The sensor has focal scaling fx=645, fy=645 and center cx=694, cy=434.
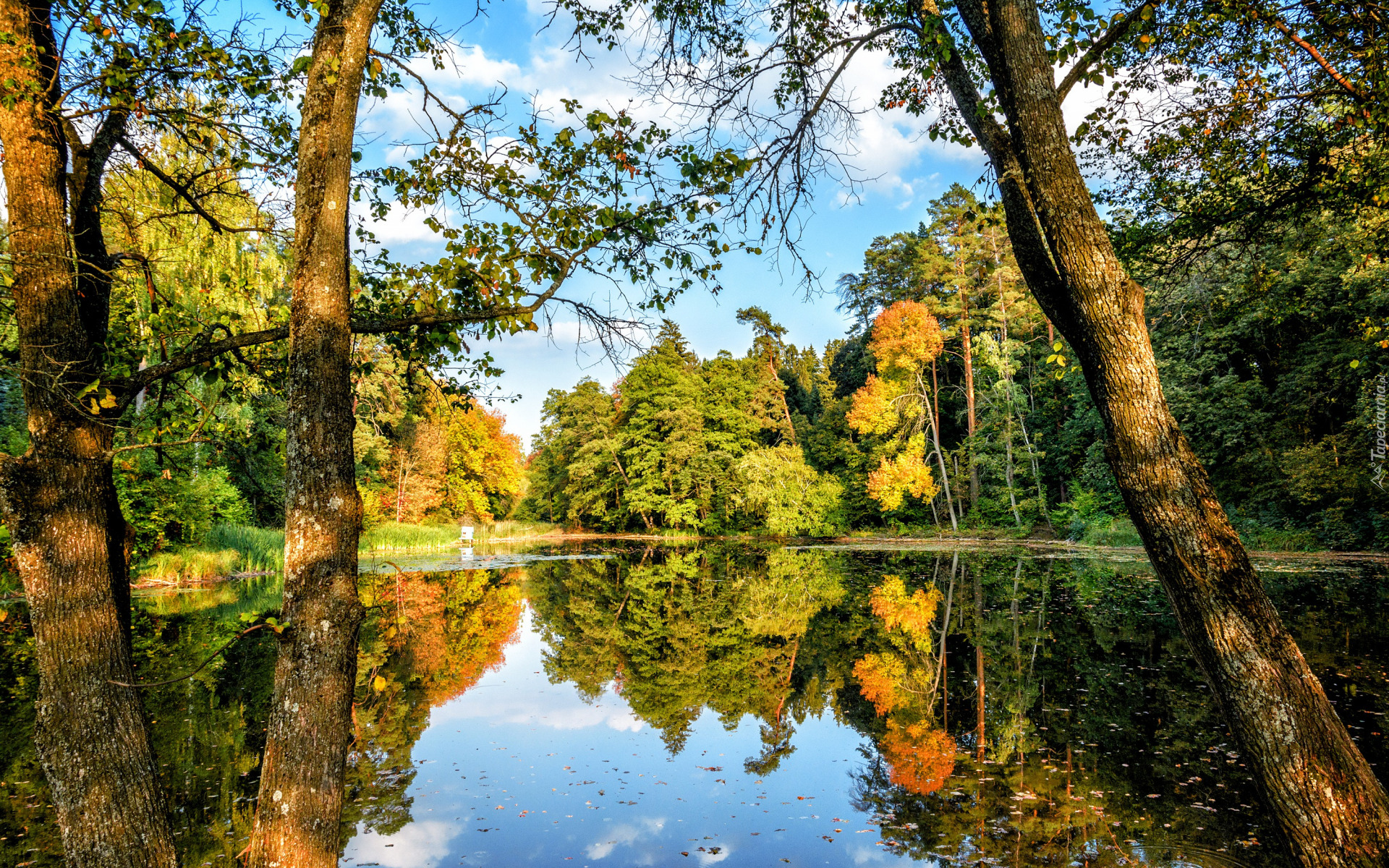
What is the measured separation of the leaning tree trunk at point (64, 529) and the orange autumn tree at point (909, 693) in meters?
5.40

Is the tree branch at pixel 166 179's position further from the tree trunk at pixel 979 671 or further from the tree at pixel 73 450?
the tree trunk at pixel 979 671

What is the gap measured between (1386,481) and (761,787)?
892 inches

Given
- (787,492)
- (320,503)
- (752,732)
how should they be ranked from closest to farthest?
(320,503) < (752,732) < (787,492)

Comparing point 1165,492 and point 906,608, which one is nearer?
point 1165,492

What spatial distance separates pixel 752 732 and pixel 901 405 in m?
26.5

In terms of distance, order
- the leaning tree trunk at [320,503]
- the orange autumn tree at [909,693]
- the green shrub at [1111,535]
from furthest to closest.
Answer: the green shrub at [1111,535] < the orange autumn tree at [909,693] < the leaning tree trunk at [320,503]

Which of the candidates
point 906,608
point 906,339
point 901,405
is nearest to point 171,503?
point 906,608

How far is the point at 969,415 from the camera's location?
31500 mm

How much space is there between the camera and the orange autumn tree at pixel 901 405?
30.1 metres

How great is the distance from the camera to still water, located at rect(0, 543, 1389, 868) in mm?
4793

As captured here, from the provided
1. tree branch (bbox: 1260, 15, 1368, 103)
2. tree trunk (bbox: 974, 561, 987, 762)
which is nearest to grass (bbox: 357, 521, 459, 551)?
tree trunk (bbox: 974, 561, 987, 762)

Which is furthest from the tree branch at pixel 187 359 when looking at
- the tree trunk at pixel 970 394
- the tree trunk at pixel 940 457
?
the tree trunk at pixel 970 394

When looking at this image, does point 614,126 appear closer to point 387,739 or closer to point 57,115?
point 57,115

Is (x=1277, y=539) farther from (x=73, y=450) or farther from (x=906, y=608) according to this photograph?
(x=73, y=450)
